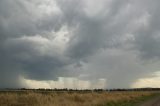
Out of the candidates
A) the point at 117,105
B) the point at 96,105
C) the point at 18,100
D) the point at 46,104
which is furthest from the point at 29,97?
the point at 117,105

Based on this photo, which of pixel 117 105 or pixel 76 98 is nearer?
pixel 117 105

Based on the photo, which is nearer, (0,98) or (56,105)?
(56,105)

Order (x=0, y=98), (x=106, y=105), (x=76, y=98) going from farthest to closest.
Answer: (x=76, y=98) < (x=106, y=105) < (x=0, y=98)

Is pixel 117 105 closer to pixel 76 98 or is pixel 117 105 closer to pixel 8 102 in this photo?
pixel 76 98

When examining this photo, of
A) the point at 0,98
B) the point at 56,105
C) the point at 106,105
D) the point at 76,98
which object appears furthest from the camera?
the point at 76,98

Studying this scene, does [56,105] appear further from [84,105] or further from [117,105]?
[117,105]

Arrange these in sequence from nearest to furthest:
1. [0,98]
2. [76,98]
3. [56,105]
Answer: [56,105] < [0,98] < [76,98]

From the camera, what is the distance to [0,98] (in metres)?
29.5

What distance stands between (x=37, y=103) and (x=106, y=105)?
864 centimetres

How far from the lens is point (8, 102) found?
28.1m

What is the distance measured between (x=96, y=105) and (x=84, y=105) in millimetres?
1905

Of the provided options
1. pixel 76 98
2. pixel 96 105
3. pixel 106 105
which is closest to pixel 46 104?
pixel 96 105

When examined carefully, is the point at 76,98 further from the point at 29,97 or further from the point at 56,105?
the point at 56,105

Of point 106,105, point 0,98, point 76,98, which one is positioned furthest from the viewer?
point 76,98
